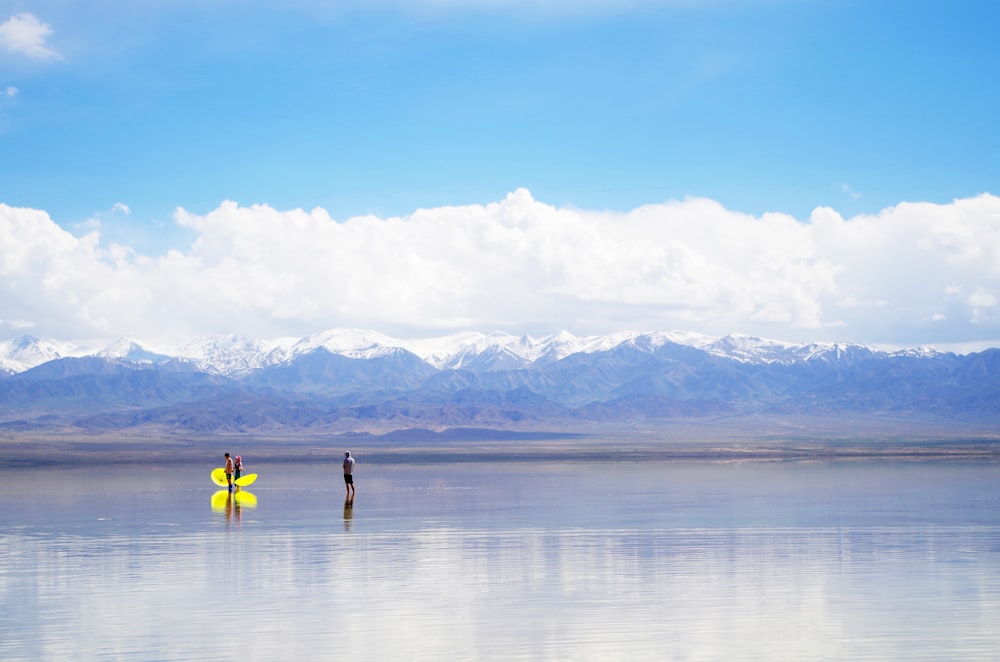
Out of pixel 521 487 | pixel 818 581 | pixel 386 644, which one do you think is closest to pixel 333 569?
pixel 386 644

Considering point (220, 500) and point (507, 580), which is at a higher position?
point (507, 580)

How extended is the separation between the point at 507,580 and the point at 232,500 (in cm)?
2376

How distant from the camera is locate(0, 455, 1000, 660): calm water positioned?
14.6 metres

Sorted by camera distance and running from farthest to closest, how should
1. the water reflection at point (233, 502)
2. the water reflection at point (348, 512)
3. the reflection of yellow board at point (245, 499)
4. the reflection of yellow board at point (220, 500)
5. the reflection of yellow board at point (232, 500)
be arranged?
the reflection of yellow board at point (245, 499)
the reflection of yellow board at point (232, 500)
the reflection of yellow board at point (220, 500)
the water reflection at point (233, 502)
the water reflection at point (348, 512)

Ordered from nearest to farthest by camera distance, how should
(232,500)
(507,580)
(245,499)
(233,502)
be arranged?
(507,580) → (233,502) → (232,500) → (245,499)

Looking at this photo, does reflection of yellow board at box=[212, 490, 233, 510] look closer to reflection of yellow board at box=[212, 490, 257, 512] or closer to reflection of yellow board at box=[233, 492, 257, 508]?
reflection of yellow board at box=[212, 490, 257, 512]

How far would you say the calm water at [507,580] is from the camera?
14625 mm

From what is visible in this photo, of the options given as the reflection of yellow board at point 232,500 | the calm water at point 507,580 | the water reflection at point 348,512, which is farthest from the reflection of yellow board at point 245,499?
the water reflection at point 348,512

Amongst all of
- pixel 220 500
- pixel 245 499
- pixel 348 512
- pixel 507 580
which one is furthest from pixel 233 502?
pixel 507 580

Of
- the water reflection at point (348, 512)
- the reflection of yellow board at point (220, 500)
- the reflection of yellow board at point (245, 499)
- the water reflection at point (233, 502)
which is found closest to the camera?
the water reflection at point (348, 512)

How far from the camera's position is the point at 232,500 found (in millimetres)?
41688

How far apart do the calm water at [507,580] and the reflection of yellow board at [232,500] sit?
404 mm

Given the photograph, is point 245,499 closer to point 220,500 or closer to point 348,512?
point 220,500

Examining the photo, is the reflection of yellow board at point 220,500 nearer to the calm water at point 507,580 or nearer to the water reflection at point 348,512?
the calm water at point 507,580
